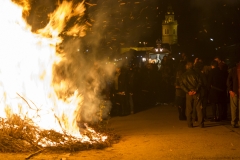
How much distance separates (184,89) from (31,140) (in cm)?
492

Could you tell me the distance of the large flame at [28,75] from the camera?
9492 millimetres

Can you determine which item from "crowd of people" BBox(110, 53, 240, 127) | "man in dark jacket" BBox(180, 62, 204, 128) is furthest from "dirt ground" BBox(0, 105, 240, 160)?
"crowd of people" BBox(110, 53, 240, 127)

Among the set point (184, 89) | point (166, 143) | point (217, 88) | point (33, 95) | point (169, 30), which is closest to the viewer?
point (166, 143)

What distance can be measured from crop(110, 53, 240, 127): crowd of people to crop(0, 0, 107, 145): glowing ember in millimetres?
3502

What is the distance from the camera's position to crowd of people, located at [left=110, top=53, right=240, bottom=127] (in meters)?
11.6

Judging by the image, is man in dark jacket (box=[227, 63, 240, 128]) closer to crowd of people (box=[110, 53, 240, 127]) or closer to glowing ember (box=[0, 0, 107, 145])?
crowd of people (box=[110, 53, 240, 127])

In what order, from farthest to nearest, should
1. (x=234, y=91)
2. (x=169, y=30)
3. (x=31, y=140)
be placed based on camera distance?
1. (x=169, y=30)
2. (x=234, y=91)
3. (x=31, y=140)

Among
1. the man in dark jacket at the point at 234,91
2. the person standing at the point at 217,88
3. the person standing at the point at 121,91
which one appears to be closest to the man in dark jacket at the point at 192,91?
the man in dark jacket at the point at 234,91

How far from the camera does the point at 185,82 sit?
38.4 feet

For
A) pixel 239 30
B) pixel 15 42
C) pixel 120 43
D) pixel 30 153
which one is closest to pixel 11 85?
pixel 15 42

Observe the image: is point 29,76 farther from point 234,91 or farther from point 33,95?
point 234,91

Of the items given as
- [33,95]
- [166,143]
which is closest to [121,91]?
[33,95]

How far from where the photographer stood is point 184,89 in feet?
38.3

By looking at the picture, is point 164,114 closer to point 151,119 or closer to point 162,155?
point 151,119
